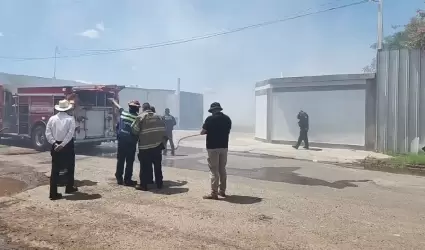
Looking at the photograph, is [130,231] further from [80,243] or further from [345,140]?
[345,140]

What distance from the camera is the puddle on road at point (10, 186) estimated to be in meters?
7.12

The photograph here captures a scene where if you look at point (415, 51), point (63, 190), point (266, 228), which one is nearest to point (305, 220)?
point (266, 228)

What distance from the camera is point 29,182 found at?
7992 millimetres

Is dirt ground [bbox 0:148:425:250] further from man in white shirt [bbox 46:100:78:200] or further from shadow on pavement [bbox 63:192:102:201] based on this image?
man in white shirt [bbox 46:100:78:200]

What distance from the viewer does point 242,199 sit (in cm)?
664

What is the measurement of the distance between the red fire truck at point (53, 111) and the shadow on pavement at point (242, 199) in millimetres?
8119

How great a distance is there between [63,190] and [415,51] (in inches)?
475

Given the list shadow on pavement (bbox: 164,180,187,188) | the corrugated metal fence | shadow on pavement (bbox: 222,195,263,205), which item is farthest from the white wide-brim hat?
the corrugated metal fence

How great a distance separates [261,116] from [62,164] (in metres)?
13.8

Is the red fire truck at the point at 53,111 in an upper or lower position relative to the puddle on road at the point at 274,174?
upper

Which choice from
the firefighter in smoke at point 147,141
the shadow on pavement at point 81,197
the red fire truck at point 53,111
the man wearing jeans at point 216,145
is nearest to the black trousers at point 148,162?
the firefighter in smoke at point 147,141

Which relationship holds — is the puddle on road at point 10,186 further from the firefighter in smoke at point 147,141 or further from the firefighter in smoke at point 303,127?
the firefighter in smoke at point 303,127

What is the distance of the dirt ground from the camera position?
457 cm

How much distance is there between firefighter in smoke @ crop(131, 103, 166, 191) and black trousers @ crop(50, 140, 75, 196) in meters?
1.20
